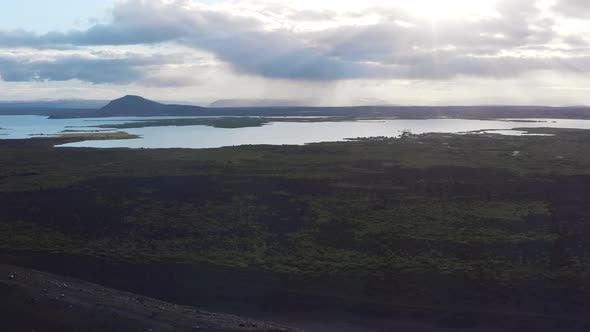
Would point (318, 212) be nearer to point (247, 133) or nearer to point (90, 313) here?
point (90, 313)

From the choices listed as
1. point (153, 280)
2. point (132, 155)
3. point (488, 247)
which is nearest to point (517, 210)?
point (488, 247)

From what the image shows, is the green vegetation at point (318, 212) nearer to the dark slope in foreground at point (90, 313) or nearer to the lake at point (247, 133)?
the dark slope in foreground at point (90, 313)

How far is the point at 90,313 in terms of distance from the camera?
45.1 feet

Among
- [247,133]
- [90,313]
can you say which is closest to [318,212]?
[90,313]

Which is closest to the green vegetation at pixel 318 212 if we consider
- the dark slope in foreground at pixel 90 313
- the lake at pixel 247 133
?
the dark slope in foreground at pixel 90 313

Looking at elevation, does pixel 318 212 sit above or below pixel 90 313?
above

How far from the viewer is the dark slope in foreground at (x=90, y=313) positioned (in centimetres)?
1312

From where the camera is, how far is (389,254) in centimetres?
2089

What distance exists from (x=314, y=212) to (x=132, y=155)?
104ft

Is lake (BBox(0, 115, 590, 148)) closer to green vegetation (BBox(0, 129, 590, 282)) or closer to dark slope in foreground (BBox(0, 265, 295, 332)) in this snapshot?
green vegetation (BBox(0, 129, 590, 282))

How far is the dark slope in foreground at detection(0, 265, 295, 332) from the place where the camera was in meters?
13.1

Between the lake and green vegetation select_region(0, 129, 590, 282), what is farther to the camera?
the lake

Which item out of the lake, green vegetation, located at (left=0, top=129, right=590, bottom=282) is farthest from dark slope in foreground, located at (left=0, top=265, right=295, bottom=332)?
the lake

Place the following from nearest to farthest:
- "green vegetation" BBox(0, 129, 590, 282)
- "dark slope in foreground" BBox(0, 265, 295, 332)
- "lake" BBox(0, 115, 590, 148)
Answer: "dark slope in foreground" BBox(0, 265, 295, 332) → "green vegetation" BBox(0, 129, 590, 282) → "lake" BBox(0, 115, 590, 148)
